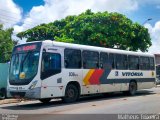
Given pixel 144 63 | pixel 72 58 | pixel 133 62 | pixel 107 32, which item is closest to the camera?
pixel 72 58

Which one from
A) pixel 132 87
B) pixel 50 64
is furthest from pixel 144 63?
pixel 50 64

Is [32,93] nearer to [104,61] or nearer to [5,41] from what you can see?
[104,61]

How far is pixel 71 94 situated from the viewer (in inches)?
711

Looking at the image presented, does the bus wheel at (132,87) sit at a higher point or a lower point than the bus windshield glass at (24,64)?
lower

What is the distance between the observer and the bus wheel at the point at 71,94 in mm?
17766

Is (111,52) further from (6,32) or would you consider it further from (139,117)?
(6,32)

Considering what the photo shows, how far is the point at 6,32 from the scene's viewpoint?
141ft

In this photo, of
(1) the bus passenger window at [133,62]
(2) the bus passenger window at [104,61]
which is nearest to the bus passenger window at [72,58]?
(2) the bus passenger window at [104,61]

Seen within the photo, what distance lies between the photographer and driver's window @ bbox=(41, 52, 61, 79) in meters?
16.2

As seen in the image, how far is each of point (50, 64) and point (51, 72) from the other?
39cm

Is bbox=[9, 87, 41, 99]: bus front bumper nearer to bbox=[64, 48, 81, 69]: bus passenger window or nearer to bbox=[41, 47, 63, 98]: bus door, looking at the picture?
bbox=[41, 47, 63, 98]: bus door

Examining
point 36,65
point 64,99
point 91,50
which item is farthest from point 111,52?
point 36,65

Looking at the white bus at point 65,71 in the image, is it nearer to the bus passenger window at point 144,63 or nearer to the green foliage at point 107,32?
the bus passenger window at point 144,63

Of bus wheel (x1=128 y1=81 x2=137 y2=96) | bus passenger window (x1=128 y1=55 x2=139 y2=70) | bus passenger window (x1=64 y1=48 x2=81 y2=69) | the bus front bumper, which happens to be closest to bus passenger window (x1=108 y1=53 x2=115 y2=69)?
bus passenger window (x1=128 y1=55 x2=139 y2=70)
